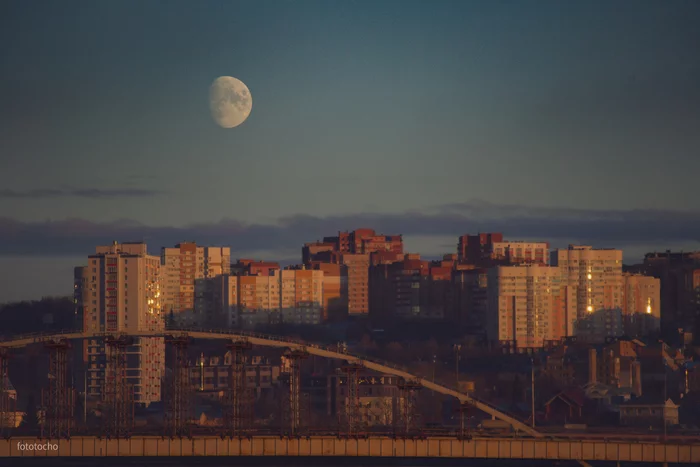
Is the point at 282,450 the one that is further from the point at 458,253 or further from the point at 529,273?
the point at 458,253

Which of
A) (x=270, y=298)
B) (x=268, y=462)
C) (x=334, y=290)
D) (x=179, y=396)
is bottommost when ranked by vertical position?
(x=268, y=462)

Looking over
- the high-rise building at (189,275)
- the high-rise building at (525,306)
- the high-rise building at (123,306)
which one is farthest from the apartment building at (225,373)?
the high-rise building at (189,275)

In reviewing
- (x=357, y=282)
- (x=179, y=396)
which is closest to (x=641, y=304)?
(x=357, y=282)

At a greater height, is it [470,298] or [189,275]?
[189,275]

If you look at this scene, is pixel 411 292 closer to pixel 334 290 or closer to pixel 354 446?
pixel 334 290

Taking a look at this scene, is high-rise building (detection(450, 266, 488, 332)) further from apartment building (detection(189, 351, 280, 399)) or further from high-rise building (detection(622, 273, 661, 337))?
apartment building (detection(189, 351, 280, 399))

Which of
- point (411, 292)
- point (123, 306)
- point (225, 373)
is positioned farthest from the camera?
point (411, 292)

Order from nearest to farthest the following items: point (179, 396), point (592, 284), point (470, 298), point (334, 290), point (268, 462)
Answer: point (179, 396)
point (268, 462)
point (592, 284)
point (470, 298)
point (334, 290)
